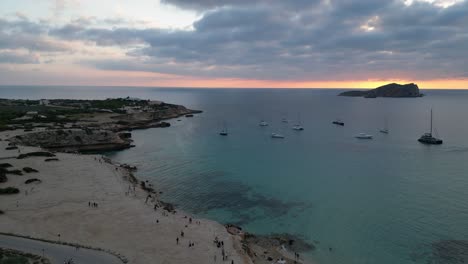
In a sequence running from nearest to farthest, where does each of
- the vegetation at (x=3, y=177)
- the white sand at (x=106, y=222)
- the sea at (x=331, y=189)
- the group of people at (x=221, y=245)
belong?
the group of people at (x=221, y=245), the white sand at (x=106, y=222), the sea at (x=331, y=189), the vegetation at (x=3, y=177)

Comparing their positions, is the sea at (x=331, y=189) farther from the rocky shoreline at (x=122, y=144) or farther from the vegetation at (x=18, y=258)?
the vegetation at (x=18, y=258)

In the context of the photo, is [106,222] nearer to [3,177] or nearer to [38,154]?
[3,177]

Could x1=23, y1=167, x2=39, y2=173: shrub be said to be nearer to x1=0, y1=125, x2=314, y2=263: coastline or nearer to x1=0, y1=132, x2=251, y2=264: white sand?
x1=0, y1=132, x2=251, y2=264: white sand

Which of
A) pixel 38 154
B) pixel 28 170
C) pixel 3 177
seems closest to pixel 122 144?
pixel 38 154

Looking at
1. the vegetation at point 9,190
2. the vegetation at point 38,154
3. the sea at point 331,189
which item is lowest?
the sea at point 331,189

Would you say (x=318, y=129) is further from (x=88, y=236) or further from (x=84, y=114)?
(x=88, y=236)

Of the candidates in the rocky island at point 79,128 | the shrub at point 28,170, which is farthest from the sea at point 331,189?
the shrub at point 28,170

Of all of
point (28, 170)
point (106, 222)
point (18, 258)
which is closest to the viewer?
point (18, 258)

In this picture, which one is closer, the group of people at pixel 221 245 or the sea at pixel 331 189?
the group of people at pixel 221 245

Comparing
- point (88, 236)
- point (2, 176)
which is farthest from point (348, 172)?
point (2, 176)
